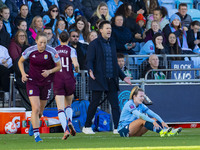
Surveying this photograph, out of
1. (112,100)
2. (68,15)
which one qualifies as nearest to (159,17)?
(68,15)

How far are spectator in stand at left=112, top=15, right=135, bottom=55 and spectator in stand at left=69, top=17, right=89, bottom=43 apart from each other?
0.92 metres

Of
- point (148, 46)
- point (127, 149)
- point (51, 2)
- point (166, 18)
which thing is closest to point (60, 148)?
point (127, 149)

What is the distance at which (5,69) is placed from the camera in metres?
15.0

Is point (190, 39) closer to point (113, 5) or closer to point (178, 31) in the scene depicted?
point (178, 31)

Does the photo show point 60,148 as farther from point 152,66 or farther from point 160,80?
point 152,66

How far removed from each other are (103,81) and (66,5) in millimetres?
6765

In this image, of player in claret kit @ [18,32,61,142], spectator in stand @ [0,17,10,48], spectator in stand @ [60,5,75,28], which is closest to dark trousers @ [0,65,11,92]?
spectator in stand @ [0,17,10,48]

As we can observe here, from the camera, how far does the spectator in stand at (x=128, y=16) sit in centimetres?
1922

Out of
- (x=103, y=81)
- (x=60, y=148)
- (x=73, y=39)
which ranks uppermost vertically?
(x=73, y=39)

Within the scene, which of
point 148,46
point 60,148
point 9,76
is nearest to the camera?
point 60,148

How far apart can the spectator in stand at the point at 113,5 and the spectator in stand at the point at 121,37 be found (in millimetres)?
1845

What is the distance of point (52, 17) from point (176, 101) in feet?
15.8

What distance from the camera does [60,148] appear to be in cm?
864

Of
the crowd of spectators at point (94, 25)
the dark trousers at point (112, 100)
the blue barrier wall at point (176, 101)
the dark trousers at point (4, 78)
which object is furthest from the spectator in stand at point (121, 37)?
the dark trousers at point (112, 100)
